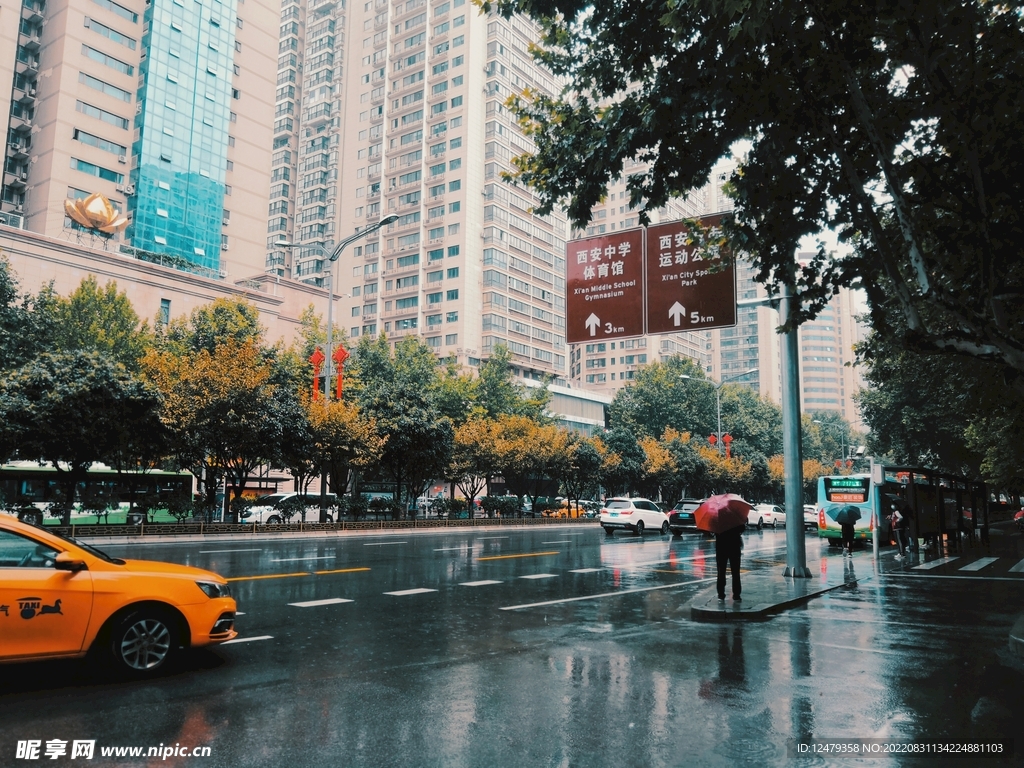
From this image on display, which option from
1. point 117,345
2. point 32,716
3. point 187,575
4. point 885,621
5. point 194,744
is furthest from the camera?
point 117,345

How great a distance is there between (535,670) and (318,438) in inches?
1014

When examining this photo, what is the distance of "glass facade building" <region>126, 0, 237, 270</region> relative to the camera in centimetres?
5831

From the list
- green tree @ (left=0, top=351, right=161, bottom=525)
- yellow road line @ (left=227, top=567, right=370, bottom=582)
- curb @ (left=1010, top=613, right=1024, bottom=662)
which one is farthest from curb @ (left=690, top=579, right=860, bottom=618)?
green tree @ (left=0, top=351, right=161, bottom=525)

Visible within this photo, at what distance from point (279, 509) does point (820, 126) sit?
28.4 m

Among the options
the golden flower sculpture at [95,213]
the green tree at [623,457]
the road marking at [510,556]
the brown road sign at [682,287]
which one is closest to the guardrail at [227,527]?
the road marking at [510,556]

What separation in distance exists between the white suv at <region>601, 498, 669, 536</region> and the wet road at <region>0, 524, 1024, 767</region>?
20.8 m

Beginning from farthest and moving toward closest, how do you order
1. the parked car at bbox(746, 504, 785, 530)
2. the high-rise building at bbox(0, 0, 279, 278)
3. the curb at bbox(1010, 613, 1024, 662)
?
the high-rise building at bbox(0, 0, 279, 278)
the parked car at bbox(746, 504, 785, 530)
the curb at bbox(1010, 613, 1024, 662)

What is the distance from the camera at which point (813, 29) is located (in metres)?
8.20

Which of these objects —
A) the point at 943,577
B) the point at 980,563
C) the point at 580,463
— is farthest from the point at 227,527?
the point at 580,463

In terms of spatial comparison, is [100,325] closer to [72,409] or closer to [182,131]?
[72,409]

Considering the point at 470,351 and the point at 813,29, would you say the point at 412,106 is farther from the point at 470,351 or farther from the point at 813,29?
the point at 813,29

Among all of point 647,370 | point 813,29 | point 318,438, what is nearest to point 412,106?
point 647,370

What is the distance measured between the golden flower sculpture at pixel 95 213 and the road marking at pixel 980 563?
53604 millimetres

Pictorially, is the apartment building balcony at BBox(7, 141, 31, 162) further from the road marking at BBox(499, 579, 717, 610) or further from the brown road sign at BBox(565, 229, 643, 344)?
the road marking at BBox(499, 579, 717, 610)
